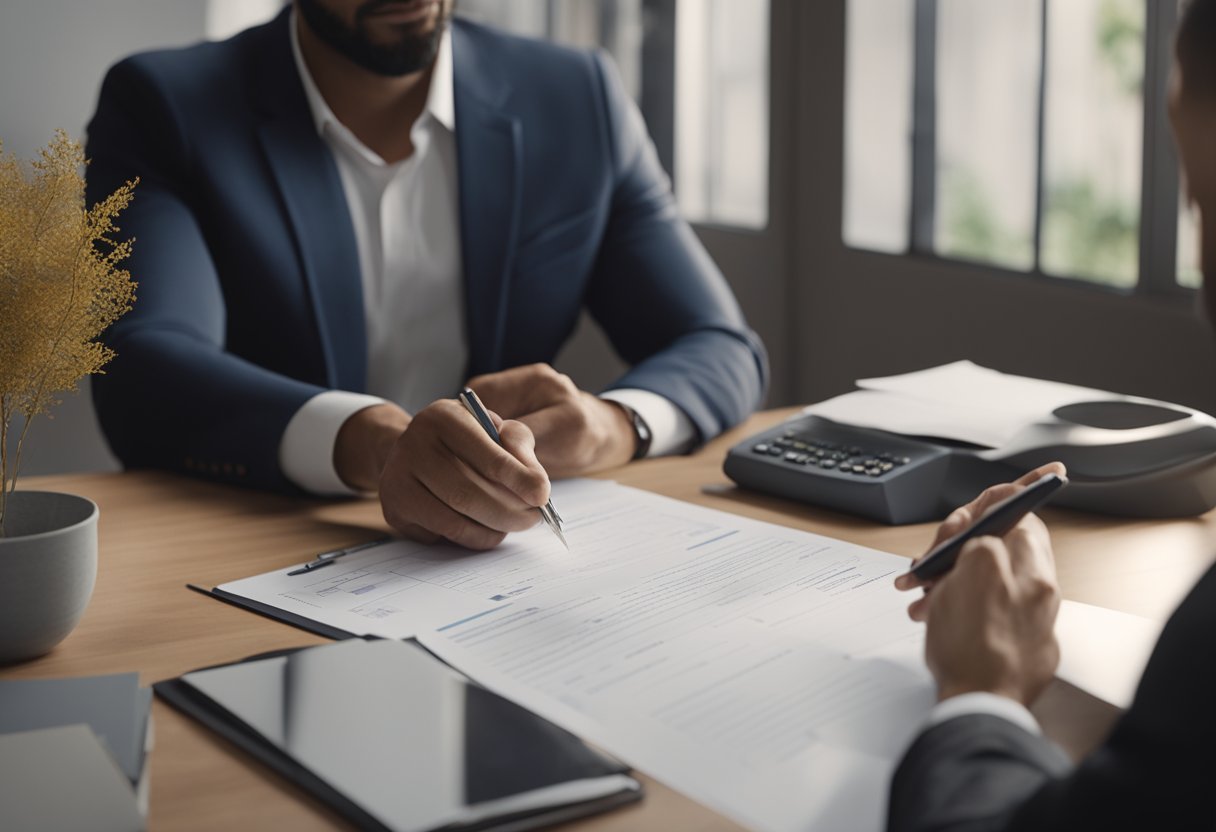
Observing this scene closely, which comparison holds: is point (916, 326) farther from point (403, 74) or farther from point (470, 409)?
point (470, 409)

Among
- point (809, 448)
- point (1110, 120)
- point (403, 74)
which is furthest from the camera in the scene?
point (1110, 120)

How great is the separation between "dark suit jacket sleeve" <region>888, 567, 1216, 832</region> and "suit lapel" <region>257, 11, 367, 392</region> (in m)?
1.27

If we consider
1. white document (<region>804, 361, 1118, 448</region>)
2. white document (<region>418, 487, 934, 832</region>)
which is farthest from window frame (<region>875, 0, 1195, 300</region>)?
white document (<region>418, 487, 934, 832</region>)

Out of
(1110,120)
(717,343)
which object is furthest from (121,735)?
(1110,120)

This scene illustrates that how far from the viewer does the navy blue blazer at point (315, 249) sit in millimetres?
1458

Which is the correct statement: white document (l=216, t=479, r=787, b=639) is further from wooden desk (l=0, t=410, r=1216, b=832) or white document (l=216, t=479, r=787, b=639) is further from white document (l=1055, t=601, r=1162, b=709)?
white document (l=1055, t=601, r=1162, b=709)

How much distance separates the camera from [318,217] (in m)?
1.72

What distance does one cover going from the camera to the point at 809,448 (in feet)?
4.33

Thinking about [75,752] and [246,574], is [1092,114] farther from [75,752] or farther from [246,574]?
[75,752]

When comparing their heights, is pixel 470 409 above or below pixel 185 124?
below

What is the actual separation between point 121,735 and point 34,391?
267 mm

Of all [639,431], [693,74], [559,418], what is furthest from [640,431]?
[693,74]

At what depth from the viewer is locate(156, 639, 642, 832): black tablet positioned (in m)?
0.68

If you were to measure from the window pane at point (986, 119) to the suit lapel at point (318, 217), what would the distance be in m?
1.35
